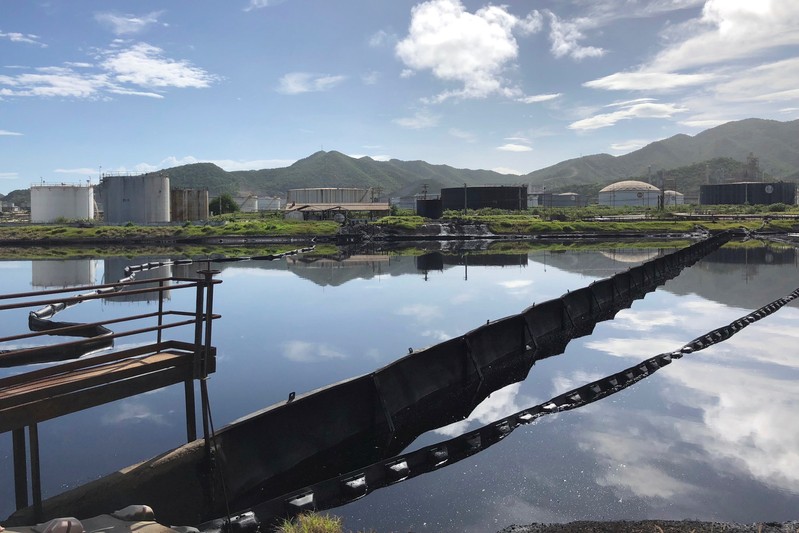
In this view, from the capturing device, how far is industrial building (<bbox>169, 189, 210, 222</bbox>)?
123188 mm

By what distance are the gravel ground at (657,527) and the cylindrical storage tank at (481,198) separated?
426ft

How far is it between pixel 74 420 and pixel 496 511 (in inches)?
412

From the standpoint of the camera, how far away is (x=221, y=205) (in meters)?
155

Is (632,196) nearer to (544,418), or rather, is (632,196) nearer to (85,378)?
(544,418)

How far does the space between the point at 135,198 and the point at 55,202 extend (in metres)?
25.6

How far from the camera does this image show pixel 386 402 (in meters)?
14.1

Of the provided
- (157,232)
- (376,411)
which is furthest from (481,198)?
(376,411)

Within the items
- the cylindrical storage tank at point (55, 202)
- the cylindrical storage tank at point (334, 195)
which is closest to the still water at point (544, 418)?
the cylindrical storage tank at point (55, 202)

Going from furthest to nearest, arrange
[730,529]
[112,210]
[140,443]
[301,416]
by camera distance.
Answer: [112,210] < [140,443] < [301,416] < [730,529]

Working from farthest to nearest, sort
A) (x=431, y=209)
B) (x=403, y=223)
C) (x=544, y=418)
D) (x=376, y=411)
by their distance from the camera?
(x=431, y=209), (x=403, y=223), (x=544, y=418), (x=376, y=411)

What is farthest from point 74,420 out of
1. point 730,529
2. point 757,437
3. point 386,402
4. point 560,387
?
point 757,437

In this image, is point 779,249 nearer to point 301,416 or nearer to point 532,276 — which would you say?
point 532,276

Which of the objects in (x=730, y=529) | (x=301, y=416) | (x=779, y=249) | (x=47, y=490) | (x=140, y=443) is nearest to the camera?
(x=730, y=529)

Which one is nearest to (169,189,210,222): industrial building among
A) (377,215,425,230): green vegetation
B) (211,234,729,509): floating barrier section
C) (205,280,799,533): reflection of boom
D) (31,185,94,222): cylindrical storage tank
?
(31,185,94,222): cylindrical storage tank
